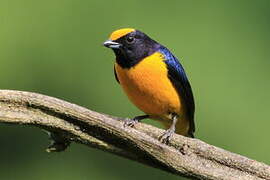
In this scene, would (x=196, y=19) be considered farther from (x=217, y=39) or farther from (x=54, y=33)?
(x=54, y=33)

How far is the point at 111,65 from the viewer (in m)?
6.02

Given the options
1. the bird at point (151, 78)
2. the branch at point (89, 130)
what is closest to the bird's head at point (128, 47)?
the bird at point (151, 78)

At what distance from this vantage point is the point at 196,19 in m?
6.21

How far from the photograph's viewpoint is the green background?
5.66 meters

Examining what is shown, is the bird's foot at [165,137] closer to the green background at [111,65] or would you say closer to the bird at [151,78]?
the bird at [151,78]

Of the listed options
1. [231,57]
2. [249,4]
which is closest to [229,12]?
[249,4]

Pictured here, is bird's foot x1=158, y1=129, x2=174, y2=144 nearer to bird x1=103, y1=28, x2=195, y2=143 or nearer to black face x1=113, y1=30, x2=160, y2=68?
bird x1=103, y1=28, x2=195, y2=143

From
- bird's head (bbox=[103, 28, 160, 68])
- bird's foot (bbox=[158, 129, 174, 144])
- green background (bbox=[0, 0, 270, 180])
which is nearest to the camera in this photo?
bird's foot (bbox=[158, 129, 174, 144])

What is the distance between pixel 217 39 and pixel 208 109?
0.80 metres

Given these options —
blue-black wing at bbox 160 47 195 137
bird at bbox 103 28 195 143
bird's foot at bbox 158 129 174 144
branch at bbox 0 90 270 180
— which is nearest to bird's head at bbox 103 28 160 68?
bird at bbox 103 28 195 143

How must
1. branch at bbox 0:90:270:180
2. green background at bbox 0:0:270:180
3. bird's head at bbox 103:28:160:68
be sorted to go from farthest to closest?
green background at bbox 0:0:270:180, bird's head at bbox 103:28:160:68, branch at bbox 0:90:270:180

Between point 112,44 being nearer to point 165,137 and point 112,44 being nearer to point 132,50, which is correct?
point 132,50

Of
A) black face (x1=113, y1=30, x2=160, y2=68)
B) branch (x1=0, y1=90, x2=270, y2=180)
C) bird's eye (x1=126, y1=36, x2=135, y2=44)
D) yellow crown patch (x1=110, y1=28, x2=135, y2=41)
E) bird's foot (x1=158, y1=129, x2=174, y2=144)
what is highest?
yellow crown patch (x1=110, y1=28, x2=135, y2=41)

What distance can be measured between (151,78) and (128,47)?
30 cm
